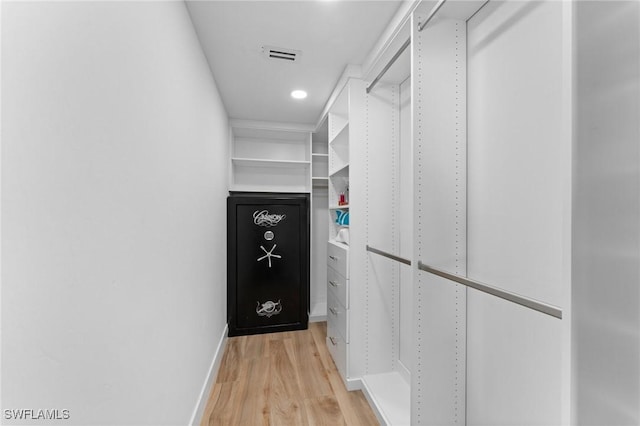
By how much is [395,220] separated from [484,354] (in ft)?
A: 3.34

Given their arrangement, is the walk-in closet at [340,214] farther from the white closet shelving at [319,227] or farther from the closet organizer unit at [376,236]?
the white closet shelving at [319,227]

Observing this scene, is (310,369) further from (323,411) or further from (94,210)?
(94,210)

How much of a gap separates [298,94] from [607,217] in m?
2.48

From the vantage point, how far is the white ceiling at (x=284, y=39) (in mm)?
1530

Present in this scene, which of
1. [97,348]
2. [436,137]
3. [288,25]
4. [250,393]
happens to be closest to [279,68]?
[288,25]

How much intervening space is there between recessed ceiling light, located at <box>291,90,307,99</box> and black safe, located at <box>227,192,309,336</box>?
41.0 inches

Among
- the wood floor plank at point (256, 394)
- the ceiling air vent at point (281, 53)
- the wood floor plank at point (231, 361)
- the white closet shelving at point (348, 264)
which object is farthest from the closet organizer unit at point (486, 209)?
the wood floor plank at point (231, 361)

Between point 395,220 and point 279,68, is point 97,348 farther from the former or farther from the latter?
point 279,68

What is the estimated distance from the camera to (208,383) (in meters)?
2.01

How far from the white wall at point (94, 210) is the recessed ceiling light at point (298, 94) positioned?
120 centimetres

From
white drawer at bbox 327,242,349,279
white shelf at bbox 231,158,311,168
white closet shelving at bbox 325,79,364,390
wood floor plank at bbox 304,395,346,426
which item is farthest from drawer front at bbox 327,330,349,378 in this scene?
white shelf at bbox 231,158,311,168

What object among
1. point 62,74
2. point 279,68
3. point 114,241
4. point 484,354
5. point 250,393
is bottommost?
point 250,393

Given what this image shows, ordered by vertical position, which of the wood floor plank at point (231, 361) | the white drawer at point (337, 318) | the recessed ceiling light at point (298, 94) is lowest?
the wood floor plank at point (231, 361)

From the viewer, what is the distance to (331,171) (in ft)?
9.00
